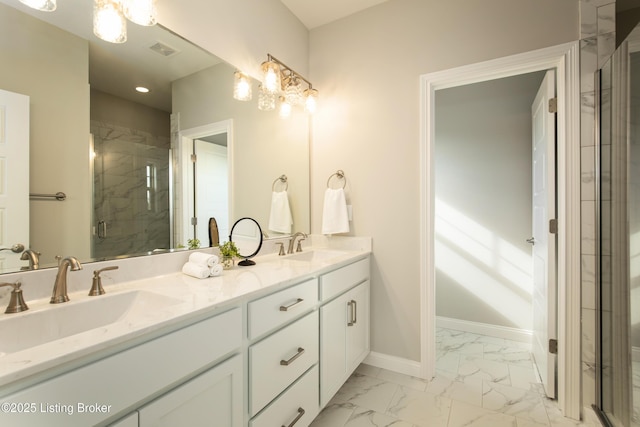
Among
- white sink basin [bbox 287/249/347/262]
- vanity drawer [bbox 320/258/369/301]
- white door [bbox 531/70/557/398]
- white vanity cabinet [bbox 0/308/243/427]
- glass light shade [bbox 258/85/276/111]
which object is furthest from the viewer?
white sink basin [bbox 287/249/347/262]

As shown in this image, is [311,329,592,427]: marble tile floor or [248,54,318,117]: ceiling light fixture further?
[248,54,318,117]: ceiling light fixture

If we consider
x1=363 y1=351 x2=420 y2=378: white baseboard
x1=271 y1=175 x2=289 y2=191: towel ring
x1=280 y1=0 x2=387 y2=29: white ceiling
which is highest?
x1=280 y1=0 x2=387 y2=29: white ceiling

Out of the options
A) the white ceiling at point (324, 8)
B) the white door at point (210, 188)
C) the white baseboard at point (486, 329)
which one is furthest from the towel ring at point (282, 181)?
the white baseboard at point (486, 329)

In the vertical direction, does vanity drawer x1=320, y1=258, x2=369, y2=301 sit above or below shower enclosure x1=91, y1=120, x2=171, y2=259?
below

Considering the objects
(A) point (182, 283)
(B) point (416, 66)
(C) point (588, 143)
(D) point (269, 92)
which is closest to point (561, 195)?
(C) point (588, 143)

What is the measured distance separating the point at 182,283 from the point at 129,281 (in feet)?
0.74

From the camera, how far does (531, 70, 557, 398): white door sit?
5.66 ft

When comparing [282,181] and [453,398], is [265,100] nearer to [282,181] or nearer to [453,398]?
[282,181]

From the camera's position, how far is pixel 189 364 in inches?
33.8

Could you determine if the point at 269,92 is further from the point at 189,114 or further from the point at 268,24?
the point at 189,114

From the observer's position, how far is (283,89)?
214 cm

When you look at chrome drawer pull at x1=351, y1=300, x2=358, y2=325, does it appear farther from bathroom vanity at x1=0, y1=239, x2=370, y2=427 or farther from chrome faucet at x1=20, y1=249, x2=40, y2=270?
chrome faucet at x1=20, y1=249, x2=40, y2=270

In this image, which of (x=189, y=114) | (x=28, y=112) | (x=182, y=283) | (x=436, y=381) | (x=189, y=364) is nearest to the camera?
(x=189, y=364)

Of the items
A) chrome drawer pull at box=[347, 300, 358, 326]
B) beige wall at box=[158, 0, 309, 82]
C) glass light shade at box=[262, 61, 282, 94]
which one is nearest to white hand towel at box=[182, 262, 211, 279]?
chrome drawer pull at box=[347, 300, 358, 326]
